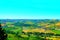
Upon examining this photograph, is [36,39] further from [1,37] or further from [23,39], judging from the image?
[1,37]

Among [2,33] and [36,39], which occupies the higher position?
[2,33]

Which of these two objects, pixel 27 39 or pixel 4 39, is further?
pixel 27 39

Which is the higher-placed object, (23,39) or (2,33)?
(2,33)

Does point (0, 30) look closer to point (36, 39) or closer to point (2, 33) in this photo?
point (2, 33)

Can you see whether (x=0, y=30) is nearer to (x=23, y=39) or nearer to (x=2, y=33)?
(x=2, y=33)

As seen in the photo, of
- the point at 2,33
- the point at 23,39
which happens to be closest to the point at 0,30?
the point at 2,33

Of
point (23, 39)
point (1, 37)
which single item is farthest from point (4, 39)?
point (23, 39)

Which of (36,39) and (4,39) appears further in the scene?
(36,39)
